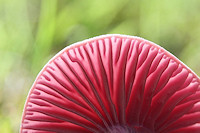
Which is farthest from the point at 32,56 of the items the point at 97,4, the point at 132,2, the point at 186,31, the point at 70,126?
the point at 70,126

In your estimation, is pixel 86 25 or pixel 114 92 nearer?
pixel 114 92

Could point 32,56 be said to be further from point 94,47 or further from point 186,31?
point 94,47

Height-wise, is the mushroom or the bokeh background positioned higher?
the bokeh background

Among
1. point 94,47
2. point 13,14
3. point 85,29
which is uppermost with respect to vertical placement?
point 13,14

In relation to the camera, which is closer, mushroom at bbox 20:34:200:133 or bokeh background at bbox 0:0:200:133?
mushroom at bbox 20:34:200:133

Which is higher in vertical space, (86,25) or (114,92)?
(86,25)
